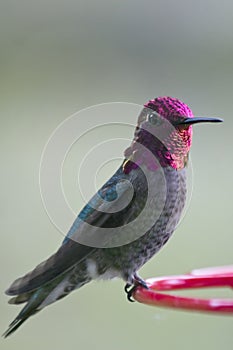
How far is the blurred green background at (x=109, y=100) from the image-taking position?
1.99 meters

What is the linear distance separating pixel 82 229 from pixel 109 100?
125cm

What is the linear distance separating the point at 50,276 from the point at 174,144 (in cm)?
29

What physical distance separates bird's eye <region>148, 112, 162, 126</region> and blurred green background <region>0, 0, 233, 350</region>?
2.48 ft

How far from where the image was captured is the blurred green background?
1.99 m

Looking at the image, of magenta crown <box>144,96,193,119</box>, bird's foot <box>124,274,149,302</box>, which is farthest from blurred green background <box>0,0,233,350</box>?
magenta crown <box>144,96,193,119</box>

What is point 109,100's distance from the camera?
7.43 ft

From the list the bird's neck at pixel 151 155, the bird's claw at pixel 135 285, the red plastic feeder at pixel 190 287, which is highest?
the bird's neck at pixel 151 155

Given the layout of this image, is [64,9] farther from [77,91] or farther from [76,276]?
[76,276]

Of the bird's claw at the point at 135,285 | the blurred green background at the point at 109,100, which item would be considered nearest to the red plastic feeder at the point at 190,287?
the bird's claw at the point at 135,285

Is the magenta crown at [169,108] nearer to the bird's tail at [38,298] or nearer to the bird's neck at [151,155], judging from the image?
the bird's neck at [151,155]

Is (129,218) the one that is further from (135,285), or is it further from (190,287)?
(190,287)

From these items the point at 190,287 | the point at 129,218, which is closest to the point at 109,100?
the point at 129,218

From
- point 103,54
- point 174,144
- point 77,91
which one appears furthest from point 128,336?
point 174,144

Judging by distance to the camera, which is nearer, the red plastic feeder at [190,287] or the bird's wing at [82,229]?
the red plastic feeder at [190,287]
